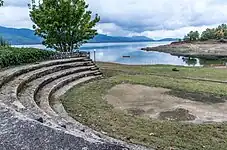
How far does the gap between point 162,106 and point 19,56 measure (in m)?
8.55

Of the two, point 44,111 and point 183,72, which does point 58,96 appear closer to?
point 44,111

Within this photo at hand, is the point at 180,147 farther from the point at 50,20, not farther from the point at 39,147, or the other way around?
the point at 50,20

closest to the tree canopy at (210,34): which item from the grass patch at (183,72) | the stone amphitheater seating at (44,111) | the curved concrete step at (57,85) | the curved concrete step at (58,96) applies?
the grass patch at (183,72)

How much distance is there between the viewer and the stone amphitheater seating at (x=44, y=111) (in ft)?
10.1

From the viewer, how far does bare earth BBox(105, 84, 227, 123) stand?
920 cm

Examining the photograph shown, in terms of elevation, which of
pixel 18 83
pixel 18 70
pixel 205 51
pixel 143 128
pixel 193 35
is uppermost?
pixel 193 35

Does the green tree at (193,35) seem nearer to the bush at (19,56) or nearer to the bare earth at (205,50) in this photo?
the bare earth at (205,50)

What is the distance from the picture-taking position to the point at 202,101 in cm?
1139

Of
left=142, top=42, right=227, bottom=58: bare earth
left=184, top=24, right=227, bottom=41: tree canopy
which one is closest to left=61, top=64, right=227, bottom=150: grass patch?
left=142, top=42, right=227, bottom=58: bare earth

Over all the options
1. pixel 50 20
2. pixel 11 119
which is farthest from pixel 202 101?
pixel 50 20

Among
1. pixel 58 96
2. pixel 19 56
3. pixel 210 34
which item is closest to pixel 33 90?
pixel 58 96

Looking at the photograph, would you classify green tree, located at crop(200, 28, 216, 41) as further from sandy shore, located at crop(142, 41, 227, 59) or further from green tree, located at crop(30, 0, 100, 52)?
green tree, located at crop(30, 0, 100, 52)

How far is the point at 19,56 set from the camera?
15.5 meters

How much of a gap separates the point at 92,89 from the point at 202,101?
4.73m
